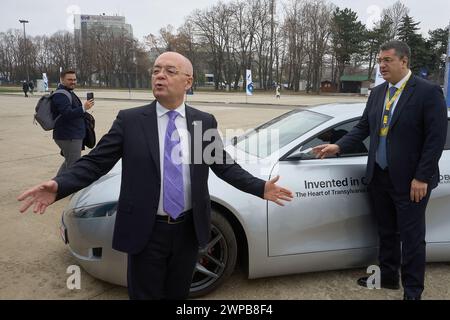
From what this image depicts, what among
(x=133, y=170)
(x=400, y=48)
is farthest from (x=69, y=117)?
(x=400, y=48)

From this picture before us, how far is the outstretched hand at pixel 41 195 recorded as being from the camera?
1758 mm

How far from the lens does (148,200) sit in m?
1.93

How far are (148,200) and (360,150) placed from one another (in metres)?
2.05

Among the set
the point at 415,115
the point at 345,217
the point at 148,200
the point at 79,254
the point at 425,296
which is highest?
the point at 415,115

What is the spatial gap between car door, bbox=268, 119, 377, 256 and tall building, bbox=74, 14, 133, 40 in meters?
88.7

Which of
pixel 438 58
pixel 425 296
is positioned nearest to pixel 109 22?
pixel 438 58

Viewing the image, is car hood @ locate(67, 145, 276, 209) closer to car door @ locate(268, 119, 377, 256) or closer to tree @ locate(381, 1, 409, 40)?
car door @ locate(268, 119, 377, 256)

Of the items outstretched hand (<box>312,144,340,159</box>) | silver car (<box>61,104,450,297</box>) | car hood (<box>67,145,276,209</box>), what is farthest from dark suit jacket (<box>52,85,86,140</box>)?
outstretched hand (<box>312,144,340,159</box>)

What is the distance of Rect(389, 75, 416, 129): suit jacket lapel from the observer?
2.75 metres

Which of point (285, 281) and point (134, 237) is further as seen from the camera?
point (285, 281)

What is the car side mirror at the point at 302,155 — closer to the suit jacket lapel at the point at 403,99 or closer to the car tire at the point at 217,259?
the suit jacket lapel at the point at 403,99

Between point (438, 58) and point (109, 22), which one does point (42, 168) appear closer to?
point (438, 58)

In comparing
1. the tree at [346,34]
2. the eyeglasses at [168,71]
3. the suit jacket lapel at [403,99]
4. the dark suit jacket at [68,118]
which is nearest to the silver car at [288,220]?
the suit jacket lapel at [403,99]

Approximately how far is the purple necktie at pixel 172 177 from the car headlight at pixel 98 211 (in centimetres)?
97
